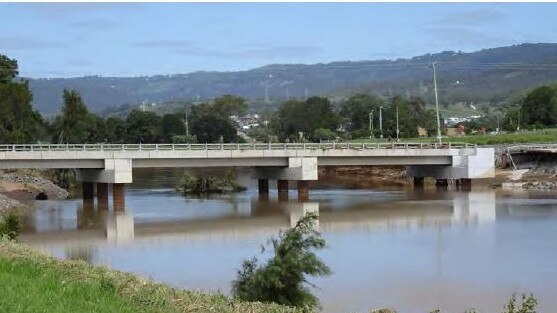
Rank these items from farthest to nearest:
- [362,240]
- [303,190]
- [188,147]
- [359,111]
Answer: [359,111] < [303,190] < [188,147] < [362,240]

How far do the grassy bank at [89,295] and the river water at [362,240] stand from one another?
7918mm

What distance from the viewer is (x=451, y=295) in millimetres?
23703

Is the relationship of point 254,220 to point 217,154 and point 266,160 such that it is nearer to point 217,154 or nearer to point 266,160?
point 217,154

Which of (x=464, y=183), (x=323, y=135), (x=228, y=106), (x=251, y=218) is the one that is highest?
(x=228, y=106)

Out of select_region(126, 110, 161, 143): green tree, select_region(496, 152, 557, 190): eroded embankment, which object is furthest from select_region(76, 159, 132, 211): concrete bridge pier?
select_region(126, 110, 161, 143): green tree

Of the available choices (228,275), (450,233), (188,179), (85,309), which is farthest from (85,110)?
(85,309)

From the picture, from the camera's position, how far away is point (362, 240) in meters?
37.3

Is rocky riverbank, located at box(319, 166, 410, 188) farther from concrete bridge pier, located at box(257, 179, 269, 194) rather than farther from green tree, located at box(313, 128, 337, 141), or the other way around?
green tree, located at box(313, 128, 337, 141)

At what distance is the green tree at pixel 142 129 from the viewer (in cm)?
13888

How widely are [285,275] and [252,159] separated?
41.9 m

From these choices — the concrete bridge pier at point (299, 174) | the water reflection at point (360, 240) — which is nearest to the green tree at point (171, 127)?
the water reflection at point (360, 240)

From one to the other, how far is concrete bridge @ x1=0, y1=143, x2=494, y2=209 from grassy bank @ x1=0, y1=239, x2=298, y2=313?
39249 millimetres

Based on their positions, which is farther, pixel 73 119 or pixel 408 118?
pixel 408 118

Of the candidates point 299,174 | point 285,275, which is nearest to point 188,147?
point 299,174
